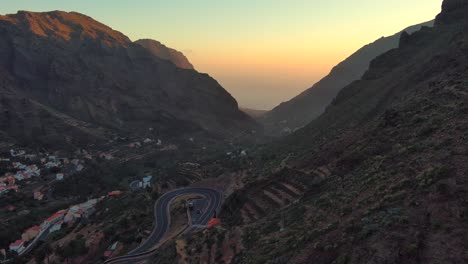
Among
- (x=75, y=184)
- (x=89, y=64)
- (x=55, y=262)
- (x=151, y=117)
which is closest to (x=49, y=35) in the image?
(x=89, y=64)

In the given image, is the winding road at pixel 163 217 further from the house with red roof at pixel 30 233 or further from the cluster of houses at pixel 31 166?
the cluster of houses at pixel 31 166

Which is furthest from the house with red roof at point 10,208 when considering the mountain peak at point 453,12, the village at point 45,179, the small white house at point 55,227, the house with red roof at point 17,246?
the mountain peak at point 453,12

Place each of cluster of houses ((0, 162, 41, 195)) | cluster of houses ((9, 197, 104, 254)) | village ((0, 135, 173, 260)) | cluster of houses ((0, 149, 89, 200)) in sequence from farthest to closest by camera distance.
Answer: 1. cluster of houses ((0, 149, 89, 200))
2. cluster of houses ((0, 162, 41, 195))
3. village ((0, 135, 173, 260))
4. cluster of houses ((9, 197, 104, 254))

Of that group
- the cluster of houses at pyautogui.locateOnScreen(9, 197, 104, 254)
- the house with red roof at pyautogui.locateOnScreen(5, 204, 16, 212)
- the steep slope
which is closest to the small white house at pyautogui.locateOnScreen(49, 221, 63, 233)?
the cluster of houses at pyautogui.locateOnScreen(9, 197, 104, 254)

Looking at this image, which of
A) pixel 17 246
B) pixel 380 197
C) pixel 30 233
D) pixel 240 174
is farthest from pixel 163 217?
pixel 380 197

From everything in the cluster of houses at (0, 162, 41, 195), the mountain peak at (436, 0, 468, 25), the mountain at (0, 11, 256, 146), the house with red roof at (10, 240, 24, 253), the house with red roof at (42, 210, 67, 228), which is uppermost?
the mountain at (0, 11, 256, 146)

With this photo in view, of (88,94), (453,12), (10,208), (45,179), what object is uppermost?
(88,94)

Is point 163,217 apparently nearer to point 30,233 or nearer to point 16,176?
point 30,233

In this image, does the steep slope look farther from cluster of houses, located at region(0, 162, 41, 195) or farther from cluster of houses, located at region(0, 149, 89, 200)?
cluster of houses, located at region(0, 149, 89, 200)
